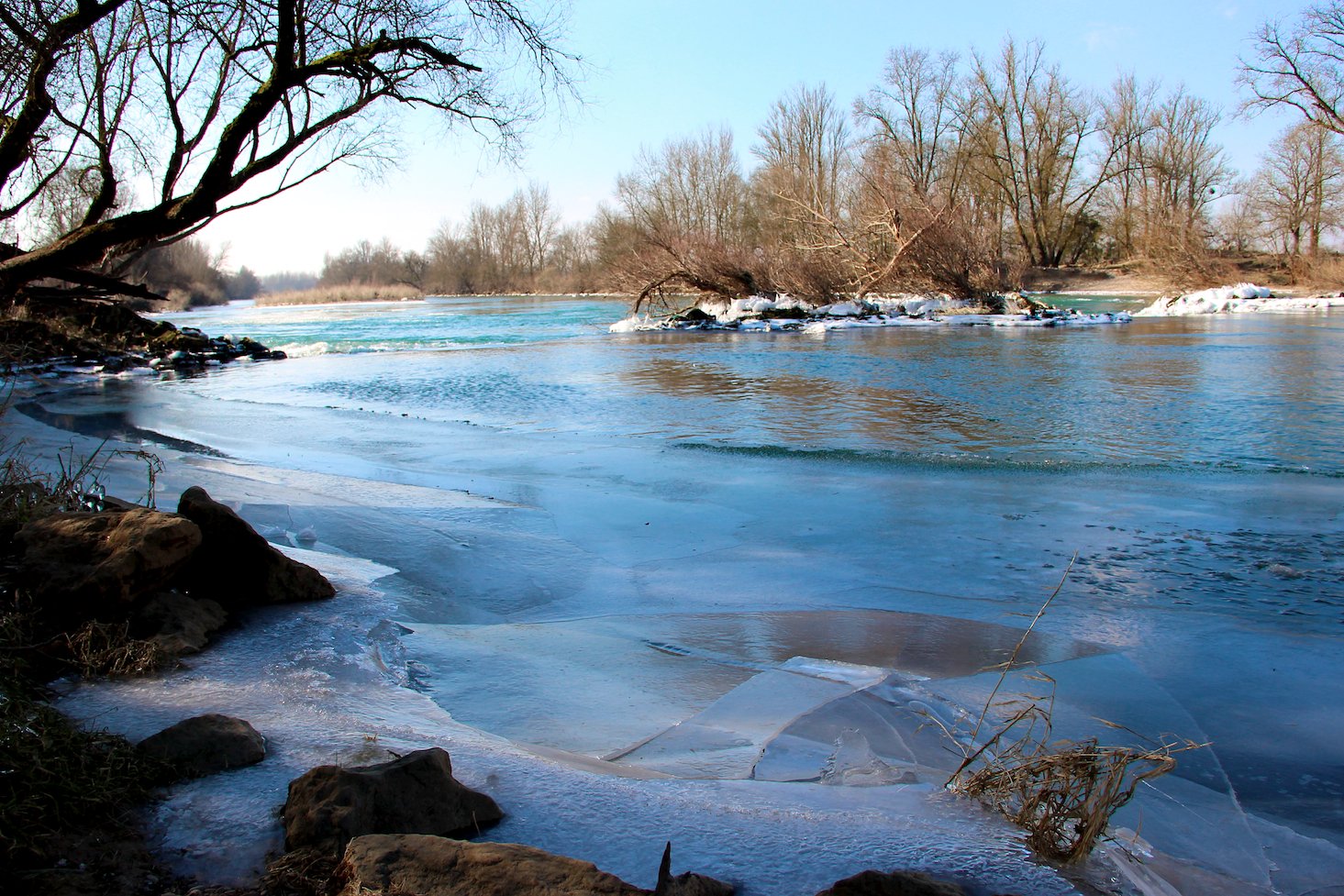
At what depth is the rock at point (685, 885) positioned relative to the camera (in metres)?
1.76

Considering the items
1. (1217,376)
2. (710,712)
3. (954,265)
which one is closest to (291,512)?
(710,712)

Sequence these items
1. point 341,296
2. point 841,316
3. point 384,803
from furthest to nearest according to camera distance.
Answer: point 341,296, point 841,316, point 384,803

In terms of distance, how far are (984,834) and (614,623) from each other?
90.3 inches

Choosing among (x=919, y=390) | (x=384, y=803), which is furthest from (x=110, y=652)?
(x=919, y=390)

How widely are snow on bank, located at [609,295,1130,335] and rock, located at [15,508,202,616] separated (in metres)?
24.7

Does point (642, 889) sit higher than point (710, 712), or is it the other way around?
point (642, 889)

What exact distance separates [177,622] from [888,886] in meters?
3.01

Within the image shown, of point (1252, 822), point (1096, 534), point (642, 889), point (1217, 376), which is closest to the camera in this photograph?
point (642, 889)

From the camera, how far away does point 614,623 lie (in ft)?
14.1

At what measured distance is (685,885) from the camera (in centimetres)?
183

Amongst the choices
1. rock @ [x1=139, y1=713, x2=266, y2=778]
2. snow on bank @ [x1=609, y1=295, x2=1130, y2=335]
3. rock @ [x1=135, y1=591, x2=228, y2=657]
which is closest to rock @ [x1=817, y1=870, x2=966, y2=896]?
rock @ [x1=139, y1=713, x2=266, y2=778]

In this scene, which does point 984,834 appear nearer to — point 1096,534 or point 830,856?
point 830,856

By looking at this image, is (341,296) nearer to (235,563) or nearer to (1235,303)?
(1235,303)

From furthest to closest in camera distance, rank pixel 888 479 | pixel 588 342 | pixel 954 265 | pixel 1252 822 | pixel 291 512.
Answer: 1. pixel 954 265
2. pixel 588 342
3. pixel 888 479
4. pixel 291 512
5. pixel 1252 822
